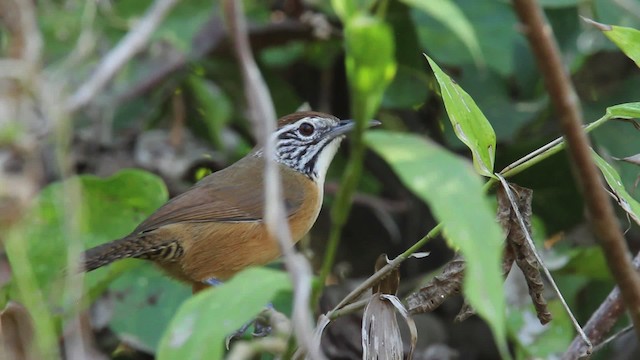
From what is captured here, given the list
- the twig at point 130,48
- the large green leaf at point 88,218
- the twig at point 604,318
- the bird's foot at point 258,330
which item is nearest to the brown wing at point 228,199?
the large green leaf at point 88,218

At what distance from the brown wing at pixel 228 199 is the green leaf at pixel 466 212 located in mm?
2656

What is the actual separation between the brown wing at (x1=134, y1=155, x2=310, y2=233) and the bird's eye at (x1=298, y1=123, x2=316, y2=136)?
0.33 metres

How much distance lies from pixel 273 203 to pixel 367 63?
12.3 inches

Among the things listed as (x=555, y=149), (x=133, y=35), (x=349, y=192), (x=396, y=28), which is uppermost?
(x=133, y=35)

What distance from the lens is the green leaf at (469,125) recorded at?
2.42 meters

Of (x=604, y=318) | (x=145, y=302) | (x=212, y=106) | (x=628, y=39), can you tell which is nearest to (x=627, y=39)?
(x=628, y=39)

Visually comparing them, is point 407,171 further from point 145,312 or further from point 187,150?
point 187,150

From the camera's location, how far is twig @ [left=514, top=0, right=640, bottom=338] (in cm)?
185

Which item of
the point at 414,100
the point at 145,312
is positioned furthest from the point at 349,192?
the point at 414,100

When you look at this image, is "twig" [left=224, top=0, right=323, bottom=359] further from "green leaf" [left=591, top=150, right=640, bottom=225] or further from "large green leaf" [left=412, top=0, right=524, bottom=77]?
"large green leaf" [left=412, top=0, right=524, bottom=77]

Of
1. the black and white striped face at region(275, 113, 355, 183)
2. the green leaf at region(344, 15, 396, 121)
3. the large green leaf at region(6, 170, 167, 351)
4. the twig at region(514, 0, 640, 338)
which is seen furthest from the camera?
the black and white striped face at region(275, 113, 355, 183)

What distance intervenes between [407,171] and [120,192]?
2849 mm

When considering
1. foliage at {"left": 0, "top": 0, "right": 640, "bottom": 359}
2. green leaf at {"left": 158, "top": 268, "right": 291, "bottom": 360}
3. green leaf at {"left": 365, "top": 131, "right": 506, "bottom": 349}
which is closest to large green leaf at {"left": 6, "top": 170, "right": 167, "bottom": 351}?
foliage at {"left": 0, "top": 0, "right": 640, "bottom": 359}

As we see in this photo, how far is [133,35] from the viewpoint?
7.38 ft
